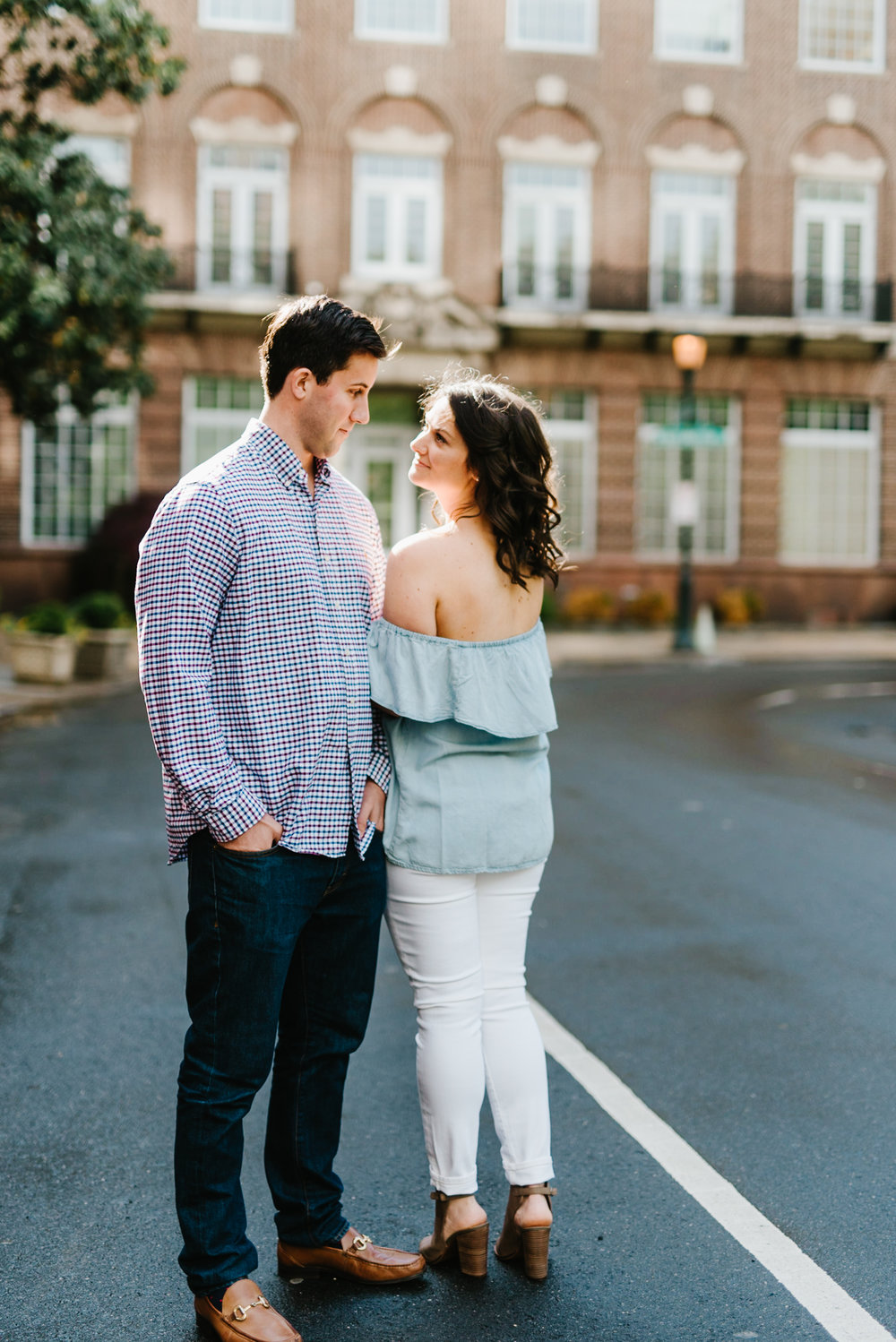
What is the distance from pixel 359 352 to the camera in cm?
304

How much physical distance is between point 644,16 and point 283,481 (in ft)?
90.0

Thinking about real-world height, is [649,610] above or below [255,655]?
above

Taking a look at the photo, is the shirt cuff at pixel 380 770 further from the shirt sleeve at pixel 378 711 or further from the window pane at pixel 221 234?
the window pane at pixel 221 234

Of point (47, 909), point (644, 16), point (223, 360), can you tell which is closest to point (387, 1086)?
point (47, 909)

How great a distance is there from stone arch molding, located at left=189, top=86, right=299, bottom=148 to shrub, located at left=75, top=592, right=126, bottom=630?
1205 cm

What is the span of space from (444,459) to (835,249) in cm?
2748

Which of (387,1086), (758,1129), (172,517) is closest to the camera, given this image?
(172,517)

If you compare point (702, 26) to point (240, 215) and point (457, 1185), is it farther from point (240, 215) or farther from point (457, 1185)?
point (457, 1185)

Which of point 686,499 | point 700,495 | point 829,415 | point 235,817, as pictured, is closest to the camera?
point 235,817

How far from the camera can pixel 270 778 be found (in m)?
2.97

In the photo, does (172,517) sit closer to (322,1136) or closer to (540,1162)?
(322,1136)

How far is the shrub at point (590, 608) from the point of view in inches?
1051

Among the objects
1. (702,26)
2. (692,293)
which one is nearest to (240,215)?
(692,293)

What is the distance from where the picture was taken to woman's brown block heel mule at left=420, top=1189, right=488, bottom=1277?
10.5 ft
